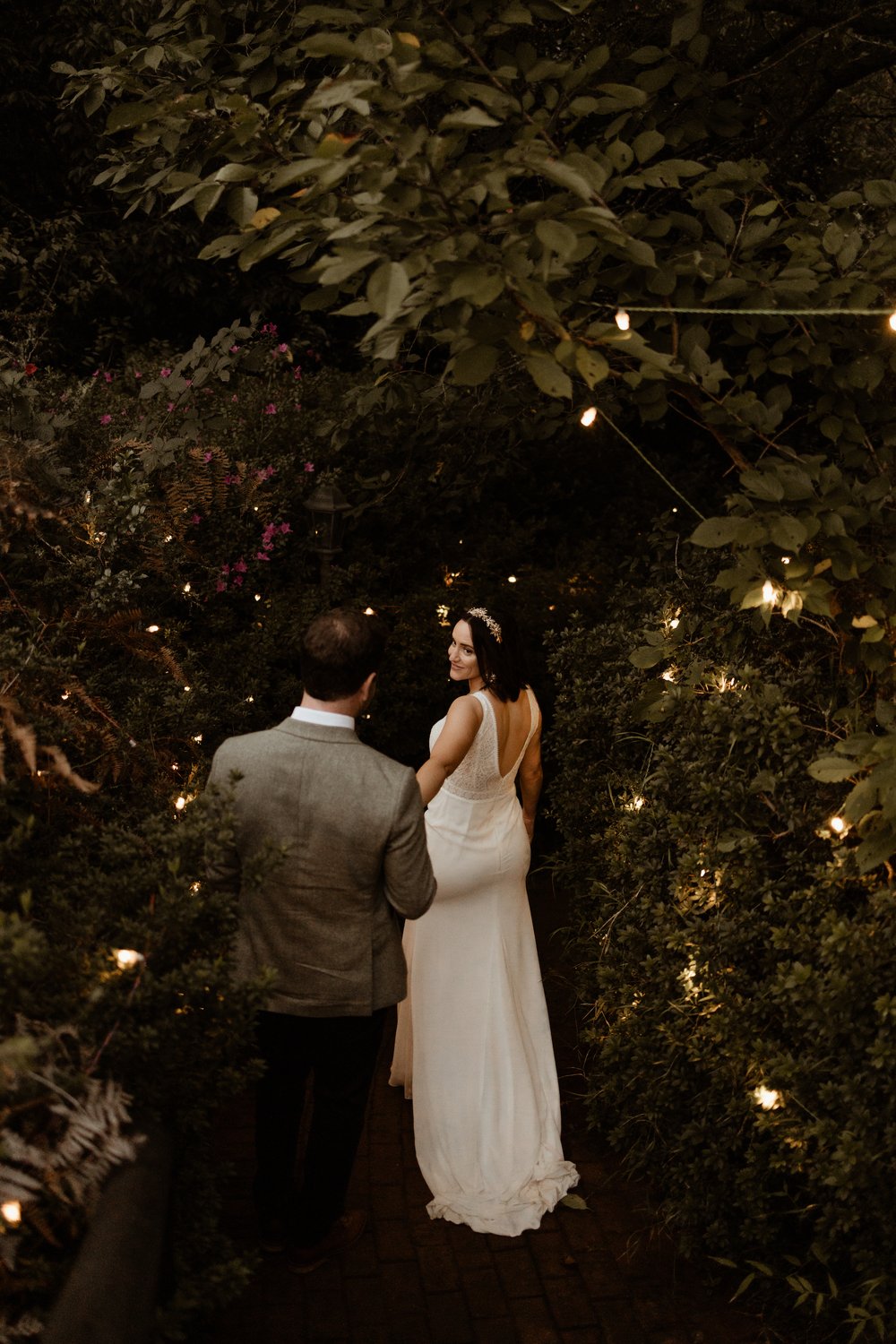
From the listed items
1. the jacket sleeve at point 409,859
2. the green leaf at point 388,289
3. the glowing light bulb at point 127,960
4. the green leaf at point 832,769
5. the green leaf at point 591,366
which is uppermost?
the green leaf at point 388,289

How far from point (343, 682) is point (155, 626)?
168cm

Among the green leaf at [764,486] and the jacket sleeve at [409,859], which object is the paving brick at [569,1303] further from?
the green leaf at [764,486]

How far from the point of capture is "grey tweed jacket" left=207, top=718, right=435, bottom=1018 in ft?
9.52

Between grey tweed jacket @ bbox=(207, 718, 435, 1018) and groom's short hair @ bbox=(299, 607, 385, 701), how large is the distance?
11 cm

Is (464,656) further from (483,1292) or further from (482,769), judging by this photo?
(483,1292)

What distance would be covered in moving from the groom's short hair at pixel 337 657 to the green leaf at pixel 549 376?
0.87m

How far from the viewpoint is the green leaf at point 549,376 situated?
7.88ft

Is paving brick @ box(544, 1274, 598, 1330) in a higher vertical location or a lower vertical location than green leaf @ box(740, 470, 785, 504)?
lower

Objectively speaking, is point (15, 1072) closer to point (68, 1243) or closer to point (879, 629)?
point (68, 1243)

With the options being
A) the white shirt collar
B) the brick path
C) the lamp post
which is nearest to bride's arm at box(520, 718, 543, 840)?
the brick path

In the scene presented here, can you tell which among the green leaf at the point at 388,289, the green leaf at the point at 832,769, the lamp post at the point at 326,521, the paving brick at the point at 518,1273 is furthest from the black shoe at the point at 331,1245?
the lamp post at the point at 326,521

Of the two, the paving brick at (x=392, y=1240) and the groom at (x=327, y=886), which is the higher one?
the groom at (x=327, y=886)

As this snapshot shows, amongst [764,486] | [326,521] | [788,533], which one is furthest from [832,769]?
[326,521]

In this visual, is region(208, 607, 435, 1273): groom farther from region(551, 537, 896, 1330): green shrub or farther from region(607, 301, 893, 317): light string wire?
region(607, 301, 893, 317): light string wire
